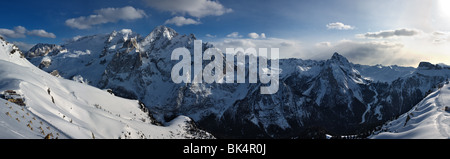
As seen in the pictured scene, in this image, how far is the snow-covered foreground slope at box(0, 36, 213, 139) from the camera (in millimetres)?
23420

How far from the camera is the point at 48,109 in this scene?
162 ft

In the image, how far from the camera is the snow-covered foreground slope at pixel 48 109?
76.8 feet

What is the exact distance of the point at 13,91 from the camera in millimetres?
44594
